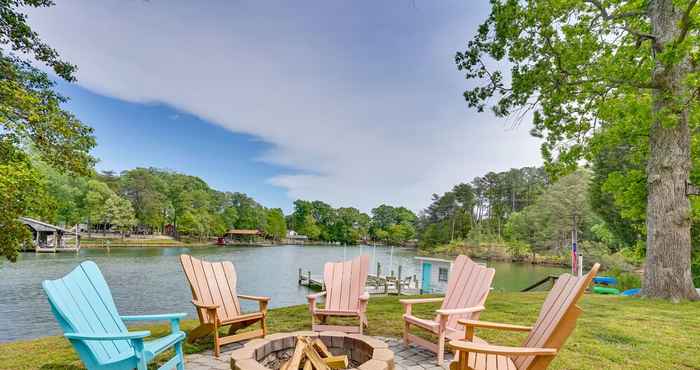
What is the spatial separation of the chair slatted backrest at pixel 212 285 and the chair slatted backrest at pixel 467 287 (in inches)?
95.6

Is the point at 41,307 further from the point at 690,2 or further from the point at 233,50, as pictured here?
the point at 690,2

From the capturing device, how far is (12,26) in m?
6.55

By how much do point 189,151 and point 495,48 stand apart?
45.3 meters

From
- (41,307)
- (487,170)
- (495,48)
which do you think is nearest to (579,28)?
(495,48)

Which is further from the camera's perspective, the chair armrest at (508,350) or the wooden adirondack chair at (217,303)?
the wooden adirondack chair at (217,303)

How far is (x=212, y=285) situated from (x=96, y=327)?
4.97ft

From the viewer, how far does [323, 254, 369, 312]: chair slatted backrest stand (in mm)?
4500

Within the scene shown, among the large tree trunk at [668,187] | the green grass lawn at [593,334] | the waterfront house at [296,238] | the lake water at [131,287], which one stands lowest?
the waterfront house at [296,238]

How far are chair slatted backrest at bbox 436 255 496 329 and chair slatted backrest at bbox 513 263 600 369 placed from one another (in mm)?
1130

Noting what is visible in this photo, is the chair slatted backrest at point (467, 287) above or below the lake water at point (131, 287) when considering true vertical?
above

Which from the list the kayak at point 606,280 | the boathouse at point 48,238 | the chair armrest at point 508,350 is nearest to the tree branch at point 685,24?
the chair armrest at point 508,350

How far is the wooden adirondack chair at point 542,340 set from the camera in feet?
6.16

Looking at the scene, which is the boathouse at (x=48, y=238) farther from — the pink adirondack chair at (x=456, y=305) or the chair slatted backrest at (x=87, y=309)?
the pink adirondack chair at (x=456, y=305)

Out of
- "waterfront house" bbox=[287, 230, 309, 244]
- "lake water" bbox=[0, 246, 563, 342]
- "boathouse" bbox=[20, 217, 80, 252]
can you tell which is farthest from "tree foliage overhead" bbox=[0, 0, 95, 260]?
"waterfront house" bbox=[287, 230, 309, 244]
